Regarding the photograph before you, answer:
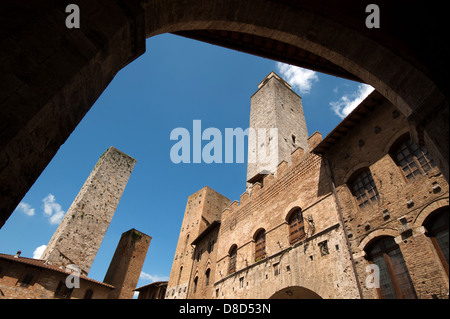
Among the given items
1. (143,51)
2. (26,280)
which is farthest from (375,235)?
(26,280)

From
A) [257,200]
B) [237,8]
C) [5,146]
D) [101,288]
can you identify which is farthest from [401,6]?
[101,288]

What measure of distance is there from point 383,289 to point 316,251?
7.39ft

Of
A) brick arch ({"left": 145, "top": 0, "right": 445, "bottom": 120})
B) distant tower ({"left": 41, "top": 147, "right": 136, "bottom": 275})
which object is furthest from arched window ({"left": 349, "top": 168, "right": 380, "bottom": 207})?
distant tower ({"left": 41, "top": 147, "right": 136, "bottom": 275})

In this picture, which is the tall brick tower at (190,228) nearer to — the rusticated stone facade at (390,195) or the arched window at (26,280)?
the arched window at (26,280)

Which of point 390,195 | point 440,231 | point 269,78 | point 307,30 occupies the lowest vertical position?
point 440,231

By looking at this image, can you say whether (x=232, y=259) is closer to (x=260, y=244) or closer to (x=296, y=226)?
(x=260, y=244)

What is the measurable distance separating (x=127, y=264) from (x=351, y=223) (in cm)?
2456

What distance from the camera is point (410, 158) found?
6.71 metres

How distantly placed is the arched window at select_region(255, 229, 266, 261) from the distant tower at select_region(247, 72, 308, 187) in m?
5.47

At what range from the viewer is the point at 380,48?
307 centimetres

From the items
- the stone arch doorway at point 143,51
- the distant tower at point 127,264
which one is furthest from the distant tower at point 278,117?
the distant tower at point 127,264

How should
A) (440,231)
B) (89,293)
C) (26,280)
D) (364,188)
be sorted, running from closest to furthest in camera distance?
(440,231) < (364,188) < (26,280) < (89,293)

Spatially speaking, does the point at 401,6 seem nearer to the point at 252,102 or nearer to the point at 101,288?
the point at 252,102

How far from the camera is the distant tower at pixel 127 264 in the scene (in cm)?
2381
